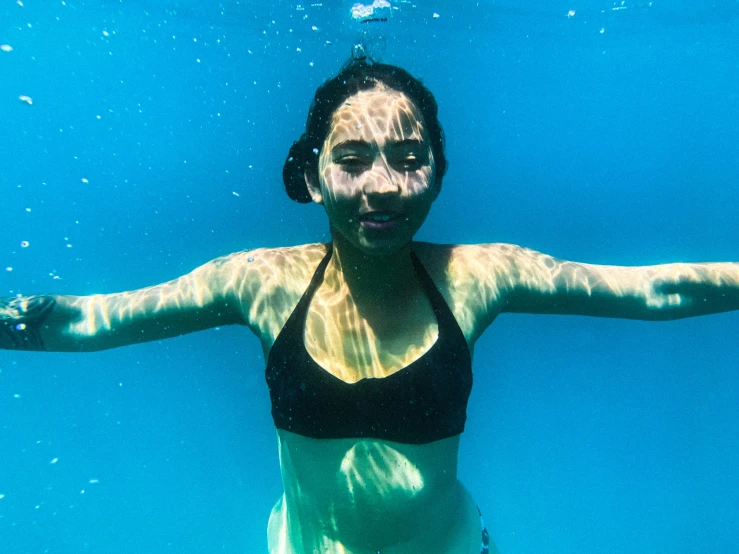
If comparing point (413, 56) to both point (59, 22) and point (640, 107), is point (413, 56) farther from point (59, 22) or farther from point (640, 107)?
point (640, 107)

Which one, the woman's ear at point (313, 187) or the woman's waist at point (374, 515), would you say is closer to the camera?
the woman's waist at point (374, 515)

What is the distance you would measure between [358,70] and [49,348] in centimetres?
169

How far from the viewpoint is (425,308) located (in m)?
2.10

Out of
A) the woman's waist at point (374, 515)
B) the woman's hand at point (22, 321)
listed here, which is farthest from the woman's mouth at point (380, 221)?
the woman's hand at point (22, 321)

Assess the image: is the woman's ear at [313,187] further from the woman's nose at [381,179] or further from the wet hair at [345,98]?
the woman's nose at [381,179]

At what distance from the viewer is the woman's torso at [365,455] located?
1.97m

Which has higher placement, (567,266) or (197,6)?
(197,6)

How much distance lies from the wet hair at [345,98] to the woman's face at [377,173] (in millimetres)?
78

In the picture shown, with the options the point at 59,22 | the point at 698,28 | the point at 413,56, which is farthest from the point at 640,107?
the point at 59,22

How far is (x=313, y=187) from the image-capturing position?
2.20 m

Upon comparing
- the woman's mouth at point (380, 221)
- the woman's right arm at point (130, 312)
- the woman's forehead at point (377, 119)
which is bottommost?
the woman's right arm at point (130, 312)

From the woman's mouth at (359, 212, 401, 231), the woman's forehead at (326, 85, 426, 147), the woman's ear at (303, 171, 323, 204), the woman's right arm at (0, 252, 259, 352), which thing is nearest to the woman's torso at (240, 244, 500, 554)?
the woman's right arm at (0, 252, 259, 352)

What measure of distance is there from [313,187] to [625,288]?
135 centimetres

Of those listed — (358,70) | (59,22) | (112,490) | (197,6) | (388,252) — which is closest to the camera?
(388,252)
